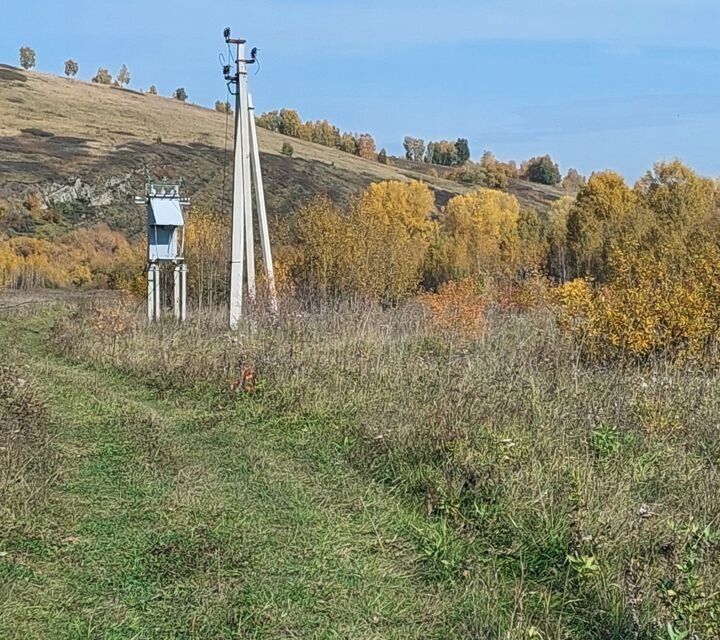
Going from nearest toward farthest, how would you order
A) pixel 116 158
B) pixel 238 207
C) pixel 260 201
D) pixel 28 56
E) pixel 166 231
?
pixel 238 207, pixel 260 201, pixel 166 231, pixel 116 158, pixel 28 56

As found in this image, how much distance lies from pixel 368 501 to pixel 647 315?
4.91m

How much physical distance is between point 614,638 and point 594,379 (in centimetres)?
480

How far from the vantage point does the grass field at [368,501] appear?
4141 mm

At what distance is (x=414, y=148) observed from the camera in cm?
13938

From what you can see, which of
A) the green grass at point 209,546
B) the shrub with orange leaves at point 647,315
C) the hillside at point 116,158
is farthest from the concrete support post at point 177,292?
the hillside at point 116,158

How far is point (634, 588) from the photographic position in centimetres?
391

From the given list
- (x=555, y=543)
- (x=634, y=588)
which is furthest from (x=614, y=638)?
(x=555, y=543)

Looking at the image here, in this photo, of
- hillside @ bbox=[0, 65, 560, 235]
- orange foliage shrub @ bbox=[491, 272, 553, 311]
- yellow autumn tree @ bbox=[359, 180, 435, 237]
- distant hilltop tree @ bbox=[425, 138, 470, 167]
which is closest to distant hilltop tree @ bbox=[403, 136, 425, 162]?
distant hilltop tree @ bbox=[425, 138, 470, 167]

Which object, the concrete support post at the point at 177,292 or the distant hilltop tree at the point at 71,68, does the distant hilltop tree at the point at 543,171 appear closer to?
the distant hilltop tree at the point at 71,68

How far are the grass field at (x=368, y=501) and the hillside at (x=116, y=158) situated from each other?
4319cm

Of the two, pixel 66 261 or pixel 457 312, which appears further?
pixel 66 261

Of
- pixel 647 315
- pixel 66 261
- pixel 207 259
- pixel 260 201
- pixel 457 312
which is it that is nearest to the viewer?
pixel 647 315

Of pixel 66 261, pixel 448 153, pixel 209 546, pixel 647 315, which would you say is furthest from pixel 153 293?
pixel 448 153

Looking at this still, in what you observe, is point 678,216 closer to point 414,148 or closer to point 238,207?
point 238,207
